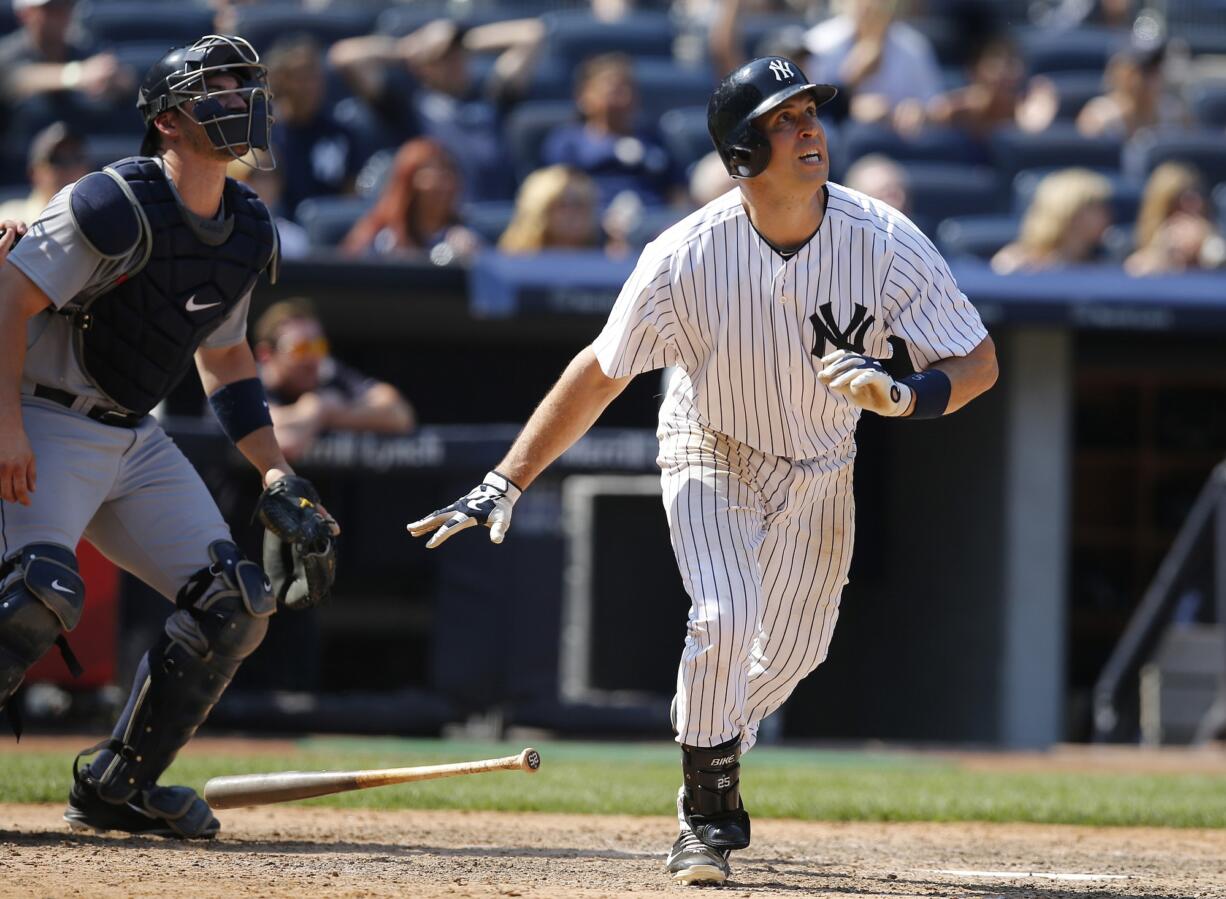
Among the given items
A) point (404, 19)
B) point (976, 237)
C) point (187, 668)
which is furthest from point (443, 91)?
point (187, 668)

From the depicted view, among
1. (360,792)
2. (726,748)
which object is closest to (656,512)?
(360,792)

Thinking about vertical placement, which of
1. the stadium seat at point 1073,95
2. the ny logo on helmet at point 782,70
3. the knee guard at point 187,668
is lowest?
the knee guard at point 187,668

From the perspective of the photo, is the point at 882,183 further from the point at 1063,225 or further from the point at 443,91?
the point at 443,91

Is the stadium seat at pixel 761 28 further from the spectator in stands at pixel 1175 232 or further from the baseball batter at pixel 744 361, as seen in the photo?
the baseball batter at pixel 744 361

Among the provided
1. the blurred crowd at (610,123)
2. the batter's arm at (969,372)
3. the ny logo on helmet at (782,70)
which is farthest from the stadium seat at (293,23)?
the batter's arm at (969,372)

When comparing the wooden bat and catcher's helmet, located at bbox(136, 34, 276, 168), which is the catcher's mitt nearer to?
the wooden bat

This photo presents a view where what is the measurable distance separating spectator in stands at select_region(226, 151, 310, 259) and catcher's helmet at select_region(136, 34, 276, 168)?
3588 mm

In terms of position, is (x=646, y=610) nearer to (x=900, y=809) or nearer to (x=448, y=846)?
(x=900, y=809)

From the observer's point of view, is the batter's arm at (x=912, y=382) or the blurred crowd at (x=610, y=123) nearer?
the batter's arm at (x=912, y=382)

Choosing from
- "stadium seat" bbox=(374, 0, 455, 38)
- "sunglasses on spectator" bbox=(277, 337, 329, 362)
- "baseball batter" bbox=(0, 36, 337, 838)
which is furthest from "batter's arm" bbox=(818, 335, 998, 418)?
"stadium seat" bbox=(374, 0, 455, 38)

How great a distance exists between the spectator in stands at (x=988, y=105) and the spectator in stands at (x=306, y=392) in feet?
12.9

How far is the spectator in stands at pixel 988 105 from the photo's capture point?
10.3 m

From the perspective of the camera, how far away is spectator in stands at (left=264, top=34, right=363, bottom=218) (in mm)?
8992

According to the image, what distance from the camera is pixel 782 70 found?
3889 millimetres
